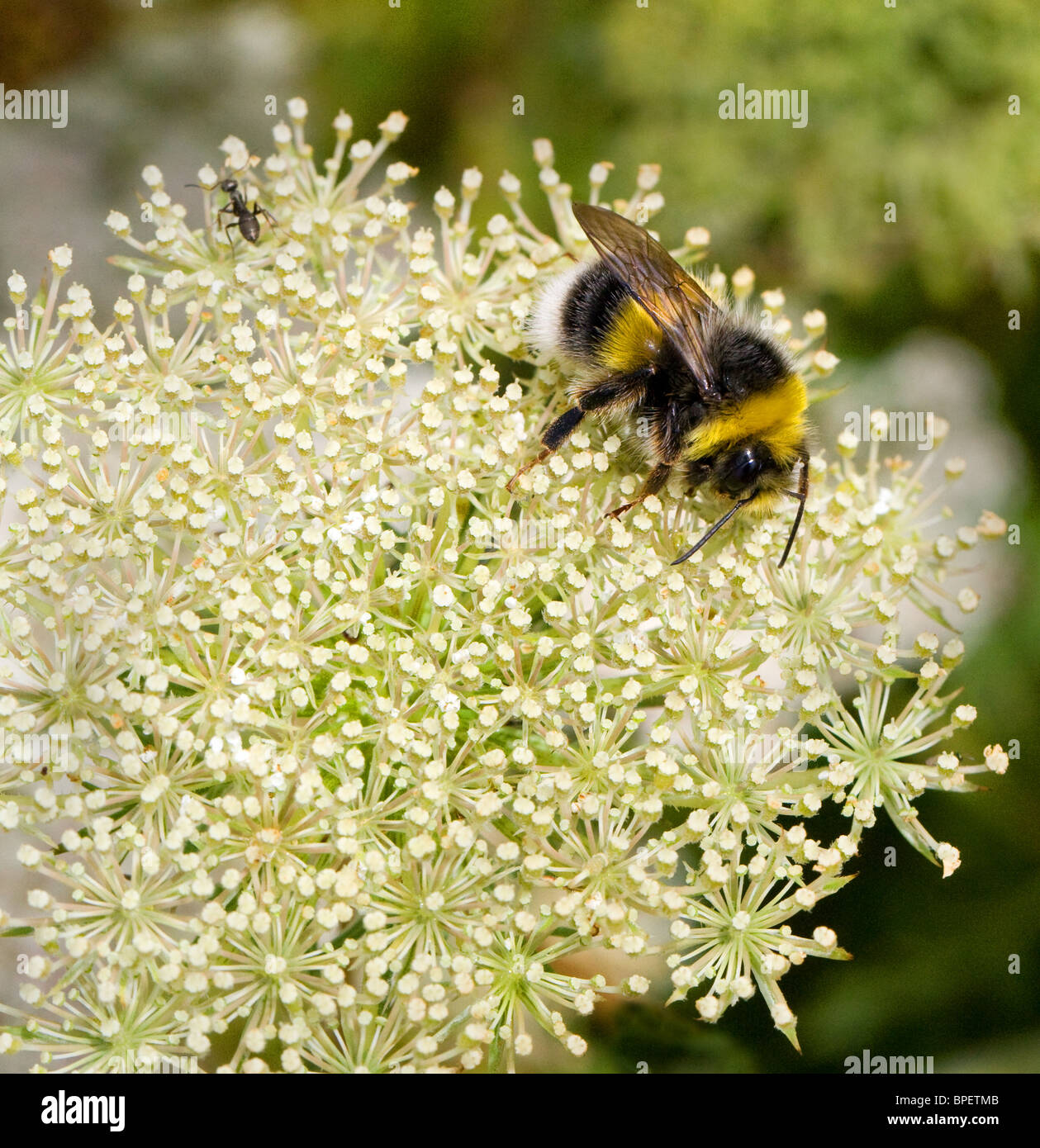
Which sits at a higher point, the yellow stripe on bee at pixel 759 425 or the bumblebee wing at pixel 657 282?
the bumblebee wing at pixel 657 282

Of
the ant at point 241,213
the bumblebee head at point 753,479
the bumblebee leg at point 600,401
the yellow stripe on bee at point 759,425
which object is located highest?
the ant at point 241,213

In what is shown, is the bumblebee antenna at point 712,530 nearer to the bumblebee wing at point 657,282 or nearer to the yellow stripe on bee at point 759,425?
the yellow stripe on bee at point 759,425

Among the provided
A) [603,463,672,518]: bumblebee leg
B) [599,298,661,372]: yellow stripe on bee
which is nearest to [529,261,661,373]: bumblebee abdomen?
[599,298,661,372]: yellow stripe on bee

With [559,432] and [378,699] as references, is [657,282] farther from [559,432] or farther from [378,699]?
[378,699]

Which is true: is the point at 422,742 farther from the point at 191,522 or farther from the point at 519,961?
the point at 191,522

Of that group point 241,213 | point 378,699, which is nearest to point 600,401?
point 378,699

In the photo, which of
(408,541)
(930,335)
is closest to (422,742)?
(408,541)

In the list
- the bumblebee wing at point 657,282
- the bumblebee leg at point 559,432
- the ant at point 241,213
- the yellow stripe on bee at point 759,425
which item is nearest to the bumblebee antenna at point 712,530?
the yellow stripe on bee at point 759,425
